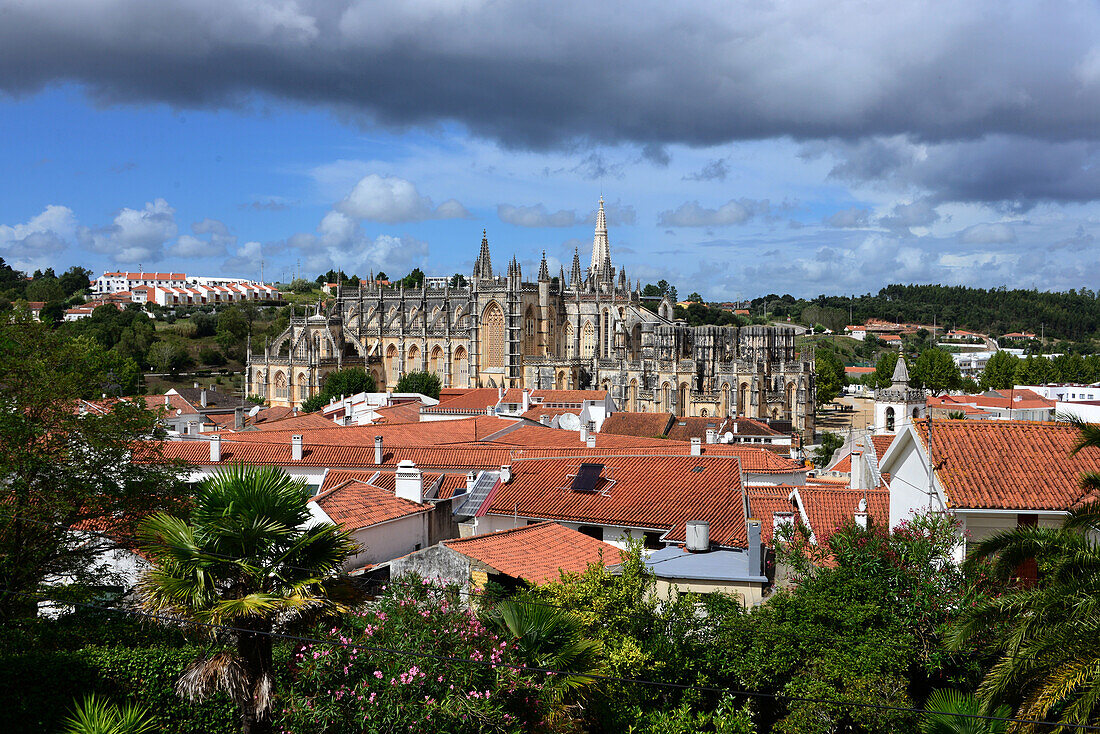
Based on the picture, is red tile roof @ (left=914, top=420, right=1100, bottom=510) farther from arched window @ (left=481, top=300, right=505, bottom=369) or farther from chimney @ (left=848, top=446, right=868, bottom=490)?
arched window @ (left=481, top=300, right=505, bottom=369)

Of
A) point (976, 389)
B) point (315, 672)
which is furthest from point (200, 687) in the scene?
point (976, 389)

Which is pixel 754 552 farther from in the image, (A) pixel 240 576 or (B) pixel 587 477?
(A) pixel 240 576

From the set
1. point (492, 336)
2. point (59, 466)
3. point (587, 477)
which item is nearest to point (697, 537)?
point (587, 477)

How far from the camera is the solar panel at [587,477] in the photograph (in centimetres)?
2467

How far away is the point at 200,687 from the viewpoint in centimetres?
1030

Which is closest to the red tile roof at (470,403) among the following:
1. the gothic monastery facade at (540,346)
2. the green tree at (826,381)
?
the gothic monastery facade at (540,346)

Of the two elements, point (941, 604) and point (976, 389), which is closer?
point (941, 604)

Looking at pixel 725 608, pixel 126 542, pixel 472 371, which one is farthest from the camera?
pixel 472 371

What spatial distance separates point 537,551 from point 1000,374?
97645 millimetres

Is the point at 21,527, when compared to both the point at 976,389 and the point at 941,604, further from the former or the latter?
the point at 976,389

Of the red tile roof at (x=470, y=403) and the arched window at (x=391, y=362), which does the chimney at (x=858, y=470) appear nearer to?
the red tile roof at (x=470, y=403)

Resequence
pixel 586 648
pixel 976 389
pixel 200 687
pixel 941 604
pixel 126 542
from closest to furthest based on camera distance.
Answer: pixel 200 687, pixel 586 648, pixel 941 604, pixel 126 542, pixel 976 389

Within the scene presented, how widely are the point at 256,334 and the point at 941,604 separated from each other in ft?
403

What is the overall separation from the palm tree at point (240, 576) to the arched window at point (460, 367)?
277ft
